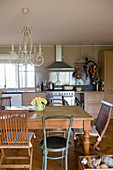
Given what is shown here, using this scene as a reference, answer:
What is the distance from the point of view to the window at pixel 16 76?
228 inches

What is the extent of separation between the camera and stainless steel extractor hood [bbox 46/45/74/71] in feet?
17.6

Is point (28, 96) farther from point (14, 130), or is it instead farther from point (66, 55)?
point (14, 130)

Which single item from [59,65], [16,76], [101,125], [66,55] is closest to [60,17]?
[101,125]

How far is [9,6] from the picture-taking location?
98.1 inches

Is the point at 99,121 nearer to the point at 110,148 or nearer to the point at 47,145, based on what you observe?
the point at 110,148

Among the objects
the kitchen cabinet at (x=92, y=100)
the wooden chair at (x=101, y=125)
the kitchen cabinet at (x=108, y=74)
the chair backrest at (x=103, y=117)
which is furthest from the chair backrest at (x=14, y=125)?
the kitchen cabinet at (x=108, y=74)

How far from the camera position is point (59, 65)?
5.48 meters

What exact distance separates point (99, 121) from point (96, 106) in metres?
2.35

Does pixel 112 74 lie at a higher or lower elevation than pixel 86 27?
lower

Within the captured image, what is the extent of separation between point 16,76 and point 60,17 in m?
3.32

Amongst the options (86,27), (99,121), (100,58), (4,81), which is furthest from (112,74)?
(4,81)

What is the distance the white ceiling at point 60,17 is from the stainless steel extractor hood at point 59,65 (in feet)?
4.28

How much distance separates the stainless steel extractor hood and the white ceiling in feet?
4.28

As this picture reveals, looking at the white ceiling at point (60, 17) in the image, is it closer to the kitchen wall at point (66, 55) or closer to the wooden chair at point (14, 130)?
the kitchen wall at point (66, 55)
